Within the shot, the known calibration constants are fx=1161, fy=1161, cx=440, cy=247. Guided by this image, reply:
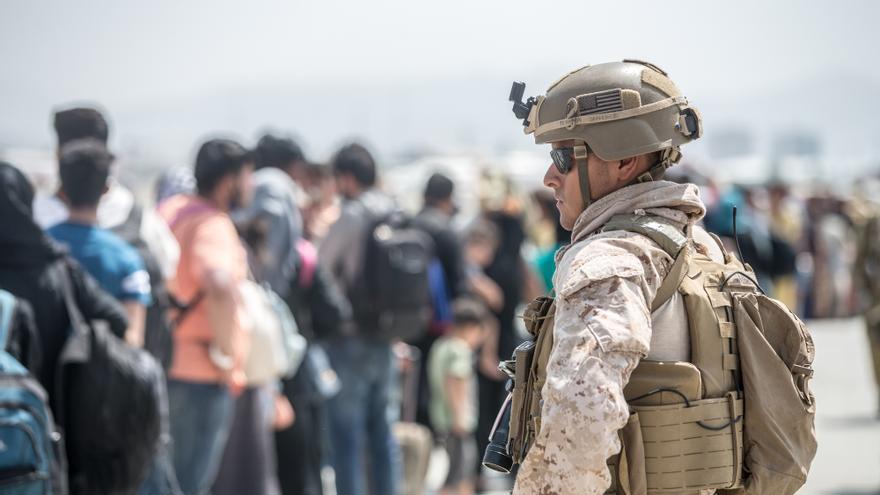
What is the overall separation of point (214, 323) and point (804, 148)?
112 m

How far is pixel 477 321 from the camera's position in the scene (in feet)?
25.2

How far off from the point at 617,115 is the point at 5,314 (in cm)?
215

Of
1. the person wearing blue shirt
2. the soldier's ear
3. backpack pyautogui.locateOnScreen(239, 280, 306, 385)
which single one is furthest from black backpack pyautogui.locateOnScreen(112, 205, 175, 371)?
the soldier's ear


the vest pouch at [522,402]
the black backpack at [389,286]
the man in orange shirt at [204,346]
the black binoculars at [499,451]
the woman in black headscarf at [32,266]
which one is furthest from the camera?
the black backpack at [389,286]

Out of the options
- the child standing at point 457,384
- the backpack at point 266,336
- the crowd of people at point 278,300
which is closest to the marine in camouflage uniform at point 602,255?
the crowd of people at point 278,300

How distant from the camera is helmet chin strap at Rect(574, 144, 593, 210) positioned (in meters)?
2.91

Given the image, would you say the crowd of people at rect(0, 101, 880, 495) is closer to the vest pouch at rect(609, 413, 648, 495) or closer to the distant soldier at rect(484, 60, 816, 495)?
the distant soldier at rect(484, 60, 816, 495)

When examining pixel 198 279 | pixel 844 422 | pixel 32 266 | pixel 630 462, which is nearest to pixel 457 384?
pixel 198 279

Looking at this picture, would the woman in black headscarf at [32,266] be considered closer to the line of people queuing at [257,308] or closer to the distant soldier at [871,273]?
the line of people queuing at [257,308]

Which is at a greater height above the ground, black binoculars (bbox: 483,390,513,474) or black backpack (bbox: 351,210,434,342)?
black binoculars (bbox: 483,390,513,474)

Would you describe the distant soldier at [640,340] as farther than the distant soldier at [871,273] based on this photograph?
No

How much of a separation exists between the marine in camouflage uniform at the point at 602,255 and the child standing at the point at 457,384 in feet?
14.7

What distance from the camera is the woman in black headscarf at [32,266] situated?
404 cm

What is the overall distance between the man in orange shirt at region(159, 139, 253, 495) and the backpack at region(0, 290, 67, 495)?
5.22 feet
